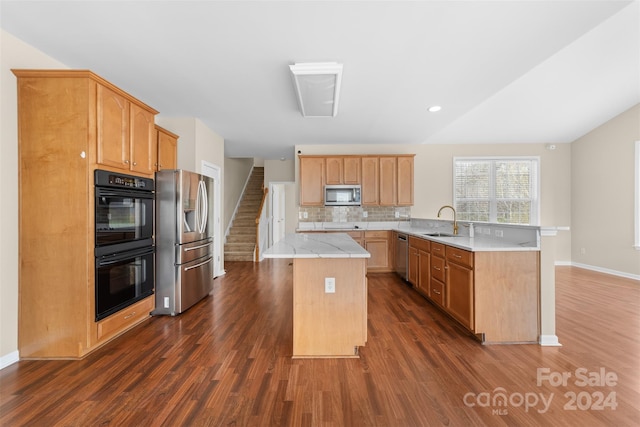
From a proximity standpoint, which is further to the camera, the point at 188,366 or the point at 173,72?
the point at 173,72

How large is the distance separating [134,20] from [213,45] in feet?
1.86

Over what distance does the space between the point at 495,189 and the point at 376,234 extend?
3.04 metres

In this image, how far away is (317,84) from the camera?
2.85 metres

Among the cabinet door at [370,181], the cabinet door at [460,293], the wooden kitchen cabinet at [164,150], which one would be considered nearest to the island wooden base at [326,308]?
the cabinet door at [460,293]

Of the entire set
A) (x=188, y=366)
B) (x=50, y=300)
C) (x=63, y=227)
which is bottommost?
(x=188, y=366)

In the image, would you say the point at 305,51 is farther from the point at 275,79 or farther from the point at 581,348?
the point at 581,348

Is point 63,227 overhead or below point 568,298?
overhead

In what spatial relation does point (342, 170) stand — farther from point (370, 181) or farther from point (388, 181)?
point (388, 181)

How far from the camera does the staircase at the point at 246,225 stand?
272 inches

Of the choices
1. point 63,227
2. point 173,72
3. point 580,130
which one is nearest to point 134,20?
point 173,72

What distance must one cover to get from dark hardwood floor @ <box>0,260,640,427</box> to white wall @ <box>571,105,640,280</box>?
2.98 metres

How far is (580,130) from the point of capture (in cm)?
560

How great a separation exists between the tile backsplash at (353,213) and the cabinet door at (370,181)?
0.31 m

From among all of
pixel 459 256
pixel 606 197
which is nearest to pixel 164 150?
pixel 459 256
